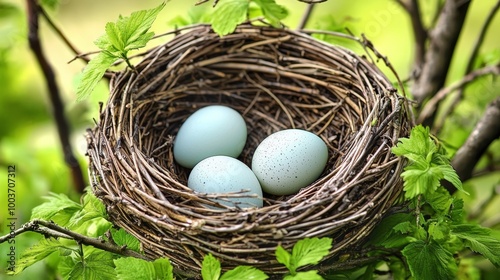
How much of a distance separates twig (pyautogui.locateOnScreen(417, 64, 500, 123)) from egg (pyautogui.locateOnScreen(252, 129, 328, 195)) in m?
0.35

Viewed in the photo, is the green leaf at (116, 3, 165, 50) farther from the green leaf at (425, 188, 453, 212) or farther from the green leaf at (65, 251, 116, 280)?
the green leaf at (425, 188, 453, 212)

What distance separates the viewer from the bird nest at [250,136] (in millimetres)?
1105

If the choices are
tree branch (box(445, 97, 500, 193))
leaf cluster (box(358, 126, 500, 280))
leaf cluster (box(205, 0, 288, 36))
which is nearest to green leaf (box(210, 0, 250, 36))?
leaf cluster (box(205, 0, 288, 36))

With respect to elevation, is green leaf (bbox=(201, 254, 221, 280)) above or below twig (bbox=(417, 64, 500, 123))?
below

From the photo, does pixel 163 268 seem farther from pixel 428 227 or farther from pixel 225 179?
pixel 428 227

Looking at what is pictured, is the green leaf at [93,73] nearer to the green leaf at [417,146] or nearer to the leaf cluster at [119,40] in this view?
the leaf cluster at [119,40]

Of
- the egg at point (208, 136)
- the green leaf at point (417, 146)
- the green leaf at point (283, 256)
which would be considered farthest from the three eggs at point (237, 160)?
the green leaf at point (417, 146)

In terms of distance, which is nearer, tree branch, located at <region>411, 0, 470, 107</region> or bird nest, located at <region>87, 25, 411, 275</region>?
bird nest, located at <region>87, 25, 411, 275</region>

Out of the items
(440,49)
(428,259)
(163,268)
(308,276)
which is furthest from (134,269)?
(440,49)

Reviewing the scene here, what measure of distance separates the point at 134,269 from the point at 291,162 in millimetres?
442

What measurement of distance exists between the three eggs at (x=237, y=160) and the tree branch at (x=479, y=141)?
0.34 meters

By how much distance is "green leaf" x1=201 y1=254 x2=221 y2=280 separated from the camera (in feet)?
3.34

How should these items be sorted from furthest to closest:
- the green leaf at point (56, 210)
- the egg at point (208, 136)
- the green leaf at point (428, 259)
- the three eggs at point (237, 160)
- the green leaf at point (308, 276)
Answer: the egg at point (208, 136) → the three eggs at point (237, 160) → the green leaf at point (56, 210) → the green leaf at point (428, 259) → the green leaf at point (308, 276)

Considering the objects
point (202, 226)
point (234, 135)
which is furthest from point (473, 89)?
point (202, 226)
